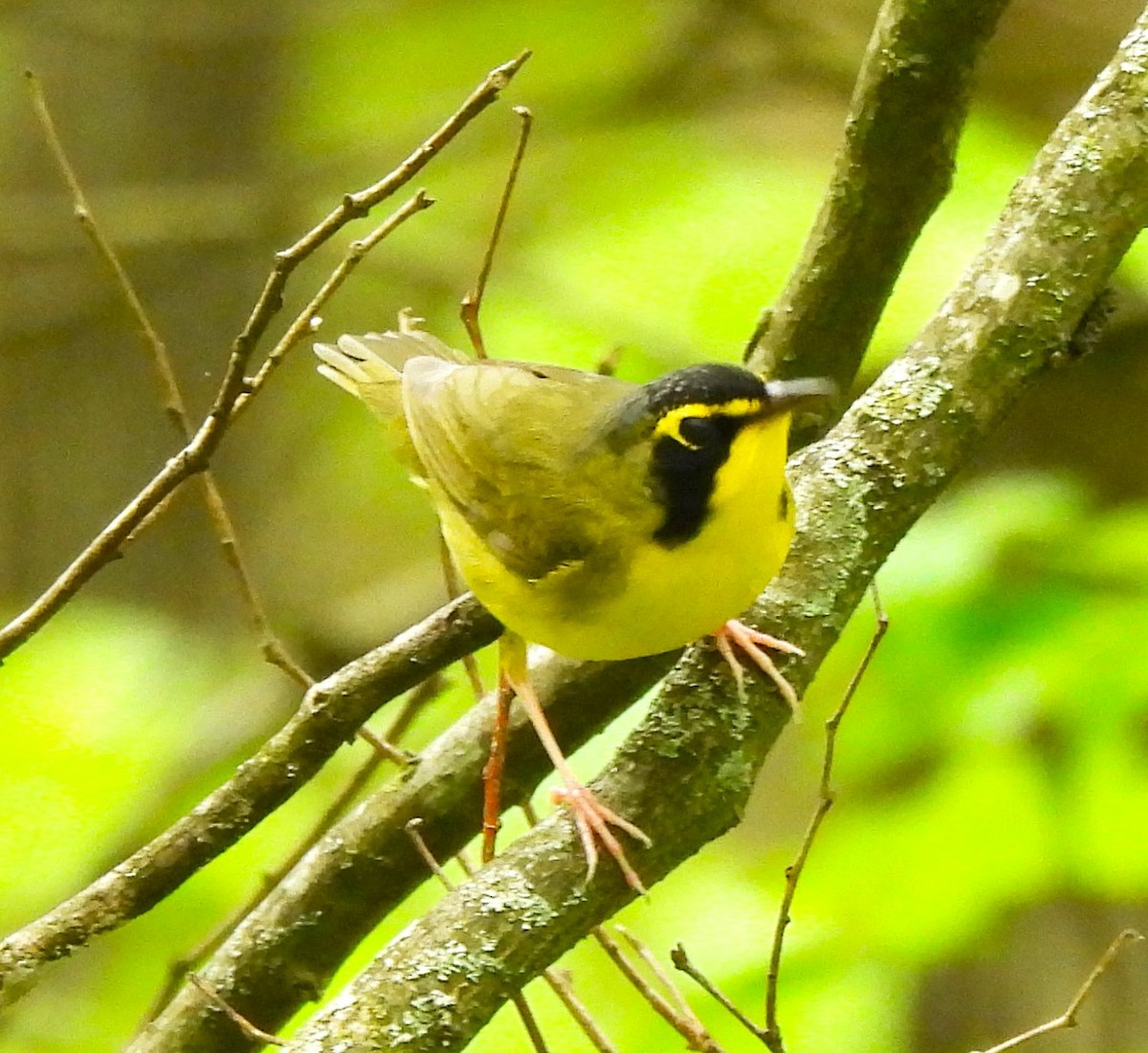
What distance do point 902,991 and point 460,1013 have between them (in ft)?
5.98

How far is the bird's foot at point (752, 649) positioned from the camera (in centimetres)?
149

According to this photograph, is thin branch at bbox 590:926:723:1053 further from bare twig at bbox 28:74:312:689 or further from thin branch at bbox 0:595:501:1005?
bare twig at bbox 28:74:312:689

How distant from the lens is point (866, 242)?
1.77 metres

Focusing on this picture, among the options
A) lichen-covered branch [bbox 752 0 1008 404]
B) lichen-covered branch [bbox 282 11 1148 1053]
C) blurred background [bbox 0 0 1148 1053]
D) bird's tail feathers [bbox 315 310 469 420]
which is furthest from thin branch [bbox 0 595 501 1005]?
bird's tail feathers [bbox 315 310 469 420]

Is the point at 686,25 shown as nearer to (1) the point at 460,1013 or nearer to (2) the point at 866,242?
(2) the point at 866,242

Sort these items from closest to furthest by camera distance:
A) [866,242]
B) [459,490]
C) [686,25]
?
[866,242], [459,490], [686,25]

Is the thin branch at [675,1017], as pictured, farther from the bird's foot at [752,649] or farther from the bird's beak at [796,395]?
the bird's beak at [796,395]

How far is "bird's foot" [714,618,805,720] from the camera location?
1.49 metres

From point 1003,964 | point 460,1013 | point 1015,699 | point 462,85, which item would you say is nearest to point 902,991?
point 1015,699

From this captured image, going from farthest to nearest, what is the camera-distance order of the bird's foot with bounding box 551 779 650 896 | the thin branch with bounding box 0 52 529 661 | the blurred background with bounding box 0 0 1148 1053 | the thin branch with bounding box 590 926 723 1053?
the blurred background with bounding box 0 0 1148 1053, the thin branch with bounding box 590 926 723 1053, the bird's foot with bounding box 551 779 650 896, the thin branch with bounding box 0 52 529 661

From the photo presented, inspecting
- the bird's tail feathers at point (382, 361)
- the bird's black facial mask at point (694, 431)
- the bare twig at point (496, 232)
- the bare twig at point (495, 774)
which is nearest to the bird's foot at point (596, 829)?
the bare twig at point (495, 774)

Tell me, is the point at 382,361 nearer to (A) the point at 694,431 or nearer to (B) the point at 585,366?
(A) the point at 694,431

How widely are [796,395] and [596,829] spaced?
0.54 meters

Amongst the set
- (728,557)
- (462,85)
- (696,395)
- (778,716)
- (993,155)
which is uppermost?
(462,85)
